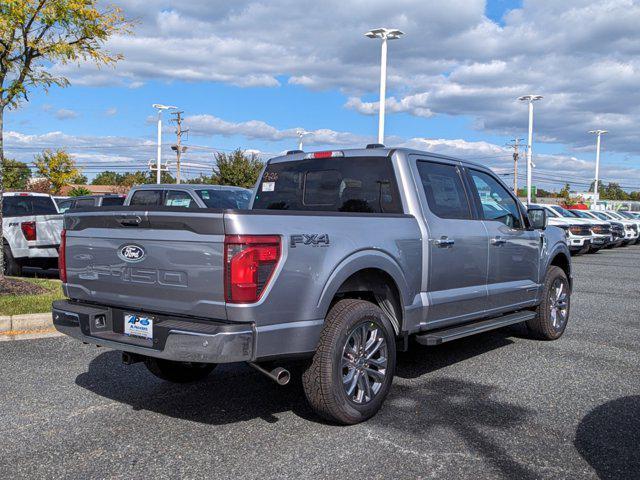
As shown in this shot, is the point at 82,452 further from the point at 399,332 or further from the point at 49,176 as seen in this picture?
the point at 49,176

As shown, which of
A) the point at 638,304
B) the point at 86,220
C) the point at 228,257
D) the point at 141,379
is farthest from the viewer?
the point at 638,304

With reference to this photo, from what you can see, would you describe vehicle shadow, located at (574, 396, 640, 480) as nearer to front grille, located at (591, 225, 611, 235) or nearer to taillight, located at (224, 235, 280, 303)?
taillight, located at (224, 235, 280, 303)

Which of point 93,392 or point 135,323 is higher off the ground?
point 135,323

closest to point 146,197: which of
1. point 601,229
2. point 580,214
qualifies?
point 601,229

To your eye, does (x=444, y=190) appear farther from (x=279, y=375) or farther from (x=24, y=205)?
(x=24, y=205)

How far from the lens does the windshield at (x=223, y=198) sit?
11758mm

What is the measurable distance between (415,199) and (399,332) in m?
1.08

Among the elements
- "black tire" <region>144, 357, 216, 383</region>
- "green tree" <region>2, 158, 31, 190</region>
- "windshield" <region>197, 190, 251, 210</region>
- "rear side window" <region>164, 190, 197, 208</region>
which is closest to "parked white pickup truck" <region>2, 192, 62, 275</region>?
"rear side window" <region>164, 190, 197, 208</region>

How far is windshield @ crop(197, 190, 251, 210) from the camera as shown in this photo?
1176 cm

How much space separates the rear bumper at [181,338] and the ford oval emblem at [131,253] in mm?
374

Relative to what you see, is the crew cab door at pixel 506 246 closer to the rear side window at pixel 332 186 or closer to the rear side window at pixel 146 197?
the rear side window at pixel 332 186

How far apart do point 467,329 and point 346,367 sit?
1.60 m

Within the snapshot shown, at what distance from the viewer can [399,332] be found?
5.01 metres

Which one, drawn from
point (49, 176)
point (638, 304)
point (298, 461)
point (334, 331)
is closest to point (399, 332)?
point (334, 331)
